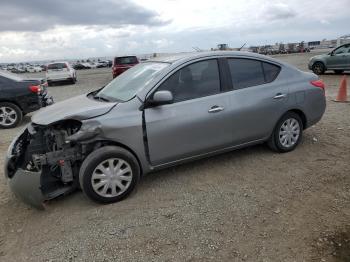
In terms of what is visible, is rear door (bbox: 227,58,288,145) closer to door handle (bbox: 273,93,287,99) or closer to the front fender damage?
door handle (bbox: 273,93,287,99)

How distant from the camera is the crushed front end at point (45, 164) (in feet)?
12.9

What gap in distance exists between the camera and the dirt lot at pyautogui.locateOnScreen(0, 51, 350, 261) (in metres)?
3.23

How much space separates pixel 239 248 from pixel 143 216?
115cm

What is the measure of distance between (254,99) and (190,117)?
3.62 feet

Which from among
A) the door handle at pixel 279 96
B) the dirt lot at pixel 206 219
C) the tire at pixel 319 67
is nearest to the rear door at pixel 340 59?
the tire at pixel 319 67

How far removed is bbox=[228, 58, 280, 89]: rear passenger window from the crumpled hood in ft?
5.87

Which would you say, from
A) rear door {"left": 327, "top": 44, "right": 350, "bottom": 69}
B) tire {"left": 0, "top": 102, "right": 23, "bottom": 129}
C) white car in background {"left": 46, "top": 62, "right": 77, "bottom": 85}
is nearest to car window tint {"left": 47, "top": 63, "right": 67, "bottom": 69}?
white car in background {"left": 46, "top": 62, "right": 77, "bottom": 85}

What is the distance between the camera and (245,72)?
199 inches

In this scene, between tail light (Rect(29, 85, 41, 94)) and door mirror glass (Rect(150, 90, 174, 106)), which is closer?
door mirror glass (Rect(150, 90, 174, 106))

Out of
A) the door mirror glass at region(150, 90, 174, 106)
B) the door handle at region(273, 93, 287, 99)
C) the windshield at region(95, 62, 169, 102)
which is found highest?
the windshield at region(95, 62, 169, 102)

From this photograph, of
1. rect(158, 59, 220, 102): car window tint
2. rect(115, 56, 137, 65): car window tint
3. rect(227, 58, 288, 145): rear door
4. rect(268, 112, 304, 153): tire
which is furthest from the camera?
rect(115, 56, 137, 65): car window tint

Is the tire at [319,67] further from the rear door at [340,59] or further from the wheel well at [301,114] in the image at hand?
the wheel well at [301,114]

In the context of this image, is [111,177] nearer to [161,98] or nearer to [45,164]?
[45,164]

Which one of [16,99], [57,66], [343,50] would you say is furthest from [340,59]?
[57,66]
